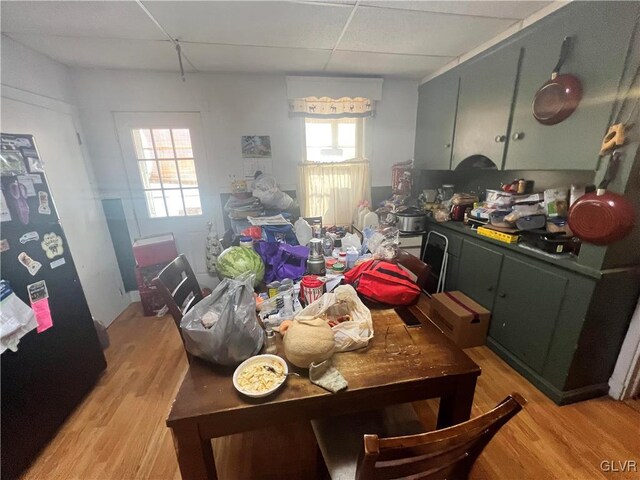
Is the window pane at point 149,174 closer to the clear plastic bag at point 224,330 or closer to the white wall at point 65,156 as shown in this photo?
the white wall at point 65,156

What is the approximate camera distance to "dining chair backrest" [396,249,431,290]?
57.0 inches

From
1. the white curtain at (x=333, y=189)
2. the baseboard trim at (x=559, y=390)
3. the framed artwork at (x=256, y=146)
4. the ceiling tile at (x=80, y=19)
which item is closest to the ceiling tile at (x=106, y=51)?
the ceiling tile at (x=80, y=19)

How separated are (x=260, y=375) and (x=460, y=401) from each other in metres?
0.72

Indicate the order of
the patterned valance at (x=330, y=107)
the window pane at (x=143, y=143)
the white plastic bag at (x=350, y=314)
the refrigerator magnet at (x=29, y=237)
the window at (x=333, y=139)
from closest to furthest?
the white plastic bag at (x=350, y=314) → the refrigerator magnet at (x=29, y=237) → the window pane at (x=143, y=143) → the patterned valance at (x=330, y=107) → the window at (x=333, y=139)

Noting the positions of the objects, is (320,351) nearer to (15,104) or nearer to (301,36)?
(301,36)

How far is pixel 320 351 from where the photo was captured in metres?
0.86

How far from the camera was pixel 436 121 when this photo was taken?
2.69 meters

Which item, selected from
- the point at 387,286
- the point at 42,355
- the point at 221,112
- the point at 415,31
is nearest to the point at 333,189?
the point at 221,112

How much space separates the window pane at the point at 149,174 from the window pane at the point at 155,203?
0.07m

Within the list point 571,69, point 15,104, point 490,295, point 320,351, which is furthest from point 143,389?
point 571,69

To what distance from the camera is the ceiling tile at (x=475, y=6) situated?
1519 millimetres

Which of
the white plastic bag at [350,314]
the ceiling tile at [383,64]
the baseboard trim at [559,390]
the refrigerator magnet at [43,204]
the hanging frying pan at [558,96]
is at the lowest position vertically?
the baseboard trim at [559,390]

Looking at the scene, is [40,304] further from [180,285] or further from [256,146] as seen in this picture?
[256,146]

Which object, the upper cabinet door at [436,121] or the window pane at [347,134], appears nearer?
the upper cabinet door at [436,121]
